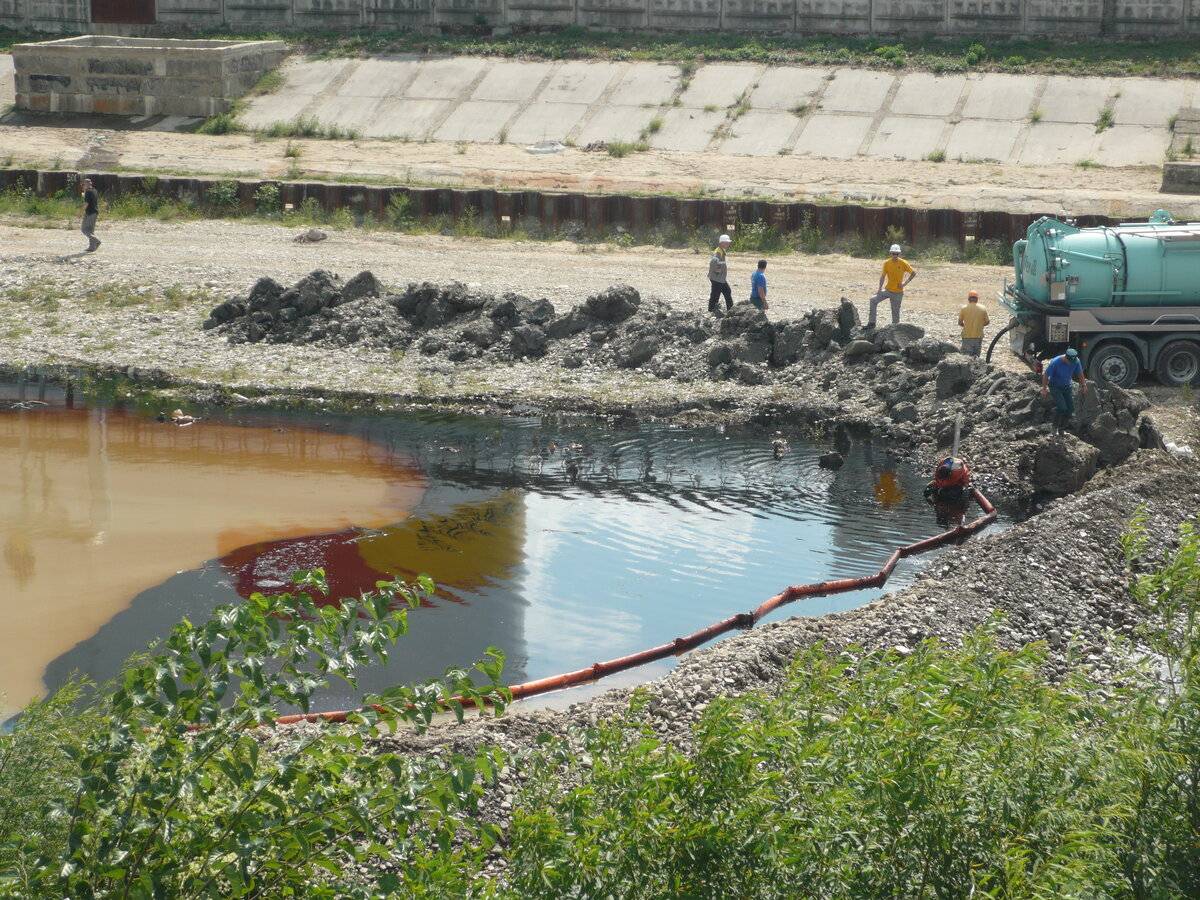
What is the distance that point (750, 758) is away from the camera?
815 cm

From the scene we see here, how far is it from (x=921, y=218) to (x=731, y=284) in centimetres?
580

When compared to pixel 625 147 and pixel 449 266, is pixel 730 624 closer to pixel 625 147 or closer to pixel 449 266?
pixel 449 266

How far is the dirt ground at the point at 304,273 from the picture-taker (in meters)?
27.9

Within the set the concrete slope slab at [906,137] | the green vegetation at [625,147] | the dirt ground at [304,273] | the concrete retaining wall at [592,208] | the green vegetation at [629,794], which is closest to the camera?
the green vegetation at [629,794]

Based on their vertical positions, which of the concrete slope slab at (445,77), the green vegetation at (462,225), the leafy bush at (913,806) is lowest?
the leafy bush at (913,806)

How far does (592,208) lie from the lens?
36.1 meters

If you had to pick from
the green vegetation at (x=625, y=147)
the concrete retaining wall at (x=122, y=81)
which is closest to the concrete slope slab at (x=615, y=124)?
the green vegetation at (x=625, y=147)

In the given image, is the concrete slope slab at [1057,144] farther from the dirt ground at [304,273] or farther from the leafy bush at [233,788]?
the leafy bush at [233,788]

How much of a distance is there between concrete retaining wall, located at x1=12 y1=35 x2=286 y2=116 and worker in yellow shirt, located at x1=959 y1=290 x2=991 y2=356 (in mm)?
30615

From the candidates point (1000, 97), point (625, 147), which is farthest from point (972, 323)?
point (1000, 97)

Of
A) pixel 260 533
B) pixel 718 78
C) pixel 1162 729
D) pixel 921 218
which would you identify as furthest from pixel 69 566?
pixel 718 78

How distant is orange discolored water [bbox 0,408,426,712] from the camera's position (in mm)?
16984

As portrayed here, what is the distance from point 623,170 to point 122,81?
1806 cm

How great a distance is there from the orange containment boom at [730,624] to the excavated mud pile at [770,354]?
2615mm
